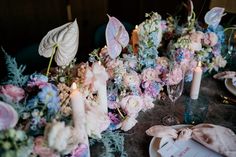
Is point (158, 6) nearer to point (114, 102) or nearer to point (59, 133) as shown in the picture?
point (114, 102)

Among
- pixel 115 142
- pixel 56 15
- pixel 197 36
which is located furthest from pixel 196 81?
pixel 56 15

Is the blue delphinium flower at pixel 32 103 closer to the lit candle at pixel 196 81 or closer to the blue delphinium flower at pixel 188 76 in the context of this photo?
the lit candle at pixel 196 81

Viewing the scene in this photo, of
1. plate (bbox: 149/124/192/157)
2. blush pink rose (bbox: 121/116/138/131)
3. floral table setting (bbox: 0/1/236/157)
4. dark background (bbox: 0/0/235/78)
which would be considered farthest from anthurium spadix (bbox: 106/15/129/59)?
dark background (bbox: 0/0/235/78)

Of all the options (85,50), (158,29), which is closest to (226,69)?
(158,29)

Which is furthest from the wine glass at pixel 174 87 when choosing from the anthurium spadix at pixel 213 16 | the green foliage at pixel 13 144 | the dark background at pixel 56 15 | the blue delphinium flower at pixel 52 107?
the dark background at pixel 56 15

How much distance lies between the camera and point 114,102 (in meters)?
1.10

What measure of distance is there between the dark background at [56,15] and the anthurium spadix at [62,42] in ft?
3.86

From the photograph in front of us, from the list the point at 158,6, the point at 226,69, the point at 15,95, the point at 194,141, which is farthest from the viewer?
the point at 158,6

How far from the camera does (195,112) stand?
1.14 meters

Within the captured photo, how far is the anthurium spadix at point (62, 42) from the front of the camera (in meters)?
0.95

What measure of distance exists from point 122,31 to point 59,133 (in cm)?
56

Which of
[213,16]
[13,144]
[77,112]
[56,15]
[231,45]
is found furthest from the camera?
[56,15]

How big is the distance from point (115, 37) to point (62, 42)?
223 mm

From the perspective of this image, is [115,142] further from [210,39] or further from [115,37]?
[210,39]
